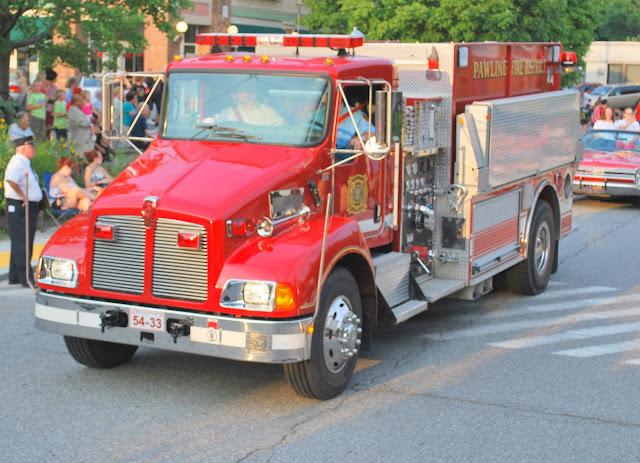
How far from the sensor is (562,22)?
109 feet

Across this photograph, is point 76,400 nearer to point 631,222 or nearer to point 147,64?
point 631,222

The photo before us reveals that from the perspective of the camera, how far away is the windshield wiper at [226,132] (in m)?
8.41

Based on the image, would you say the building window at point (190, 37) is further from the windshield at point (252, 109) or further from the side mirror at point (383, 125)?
the side mirror at point (383, 125)

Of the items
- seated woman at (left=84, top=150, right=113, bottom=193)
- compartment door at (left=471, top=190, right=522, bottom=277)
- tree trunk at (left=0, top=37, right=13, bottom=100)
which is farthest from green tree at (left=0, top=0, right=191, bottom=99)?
compartment door at (left=471, top=190, right=522, bottom=277)

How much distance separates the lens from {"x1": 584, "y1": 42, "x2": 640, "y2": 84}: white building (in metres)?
63.2

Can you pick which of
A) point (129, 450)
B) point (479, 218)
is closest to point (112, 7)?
point (479, 218)

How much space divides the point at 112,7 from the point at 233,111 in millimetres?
13321

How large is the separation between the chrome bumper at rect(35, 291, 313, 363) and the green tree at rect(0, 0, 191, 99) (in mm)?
12697

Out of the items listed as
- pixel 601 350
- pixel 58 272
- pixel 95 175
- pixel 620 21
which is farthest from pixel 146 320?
pixel 620 21

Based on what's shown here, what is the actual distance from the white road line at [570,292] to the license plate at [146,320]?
5.78m

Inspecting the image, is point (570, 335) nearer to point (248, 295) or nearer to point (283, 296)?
point (283, 296)

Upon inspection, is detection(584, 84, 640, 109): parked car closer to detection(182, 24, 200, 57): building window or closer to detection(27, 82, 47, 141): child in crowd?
detection(182, 24, 200, 57): building window

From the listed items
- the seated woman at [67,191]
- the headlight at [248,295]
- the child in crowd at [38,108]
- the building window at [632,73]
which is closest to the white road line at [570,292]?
the headlight at [248,295]

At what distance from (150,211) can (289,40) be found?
2303mm
